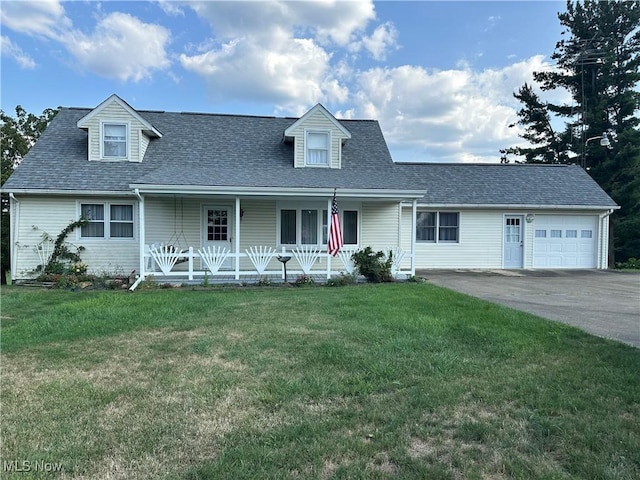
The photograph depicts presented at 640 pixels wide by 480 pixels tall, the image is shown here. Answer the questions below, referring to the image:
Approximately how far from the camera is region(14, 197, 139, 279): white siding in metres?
12.5

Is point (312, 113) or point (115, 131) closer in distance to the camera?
point (115, 131)

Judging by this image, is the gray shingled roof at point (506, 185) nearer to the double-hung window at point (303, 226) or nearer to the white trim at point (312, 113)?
the double-hung window at point (303, 226)

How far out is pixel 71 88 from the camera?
58.9 feet

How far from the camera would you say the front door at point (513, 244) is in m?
16.6

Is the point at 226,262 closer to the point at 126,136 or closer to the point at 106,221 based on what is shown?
the point at 106,221

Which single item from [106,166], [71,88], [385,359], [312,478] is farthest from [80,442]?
[71,88]

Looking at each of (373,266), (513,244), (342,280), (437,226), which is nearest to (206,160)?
(342,280)

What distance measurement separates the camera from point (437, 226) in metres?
16.3

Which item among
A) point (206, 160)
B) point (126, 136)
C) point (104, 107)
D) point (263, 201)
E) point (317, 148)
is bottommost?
point (263, 201)

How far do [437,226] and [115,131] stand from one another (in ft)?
40.8

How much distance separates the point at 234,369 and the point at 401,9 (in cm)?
1390

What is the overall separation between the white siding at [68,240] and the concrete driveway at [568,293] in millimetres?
9923

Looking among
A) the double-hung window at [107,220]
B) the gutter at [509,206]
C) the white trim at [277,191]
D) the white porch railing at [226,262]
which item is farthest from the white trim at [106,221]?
the gutter at [509,206]

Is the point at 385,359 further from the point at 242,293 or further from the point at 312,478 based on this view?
the point at 242,293
